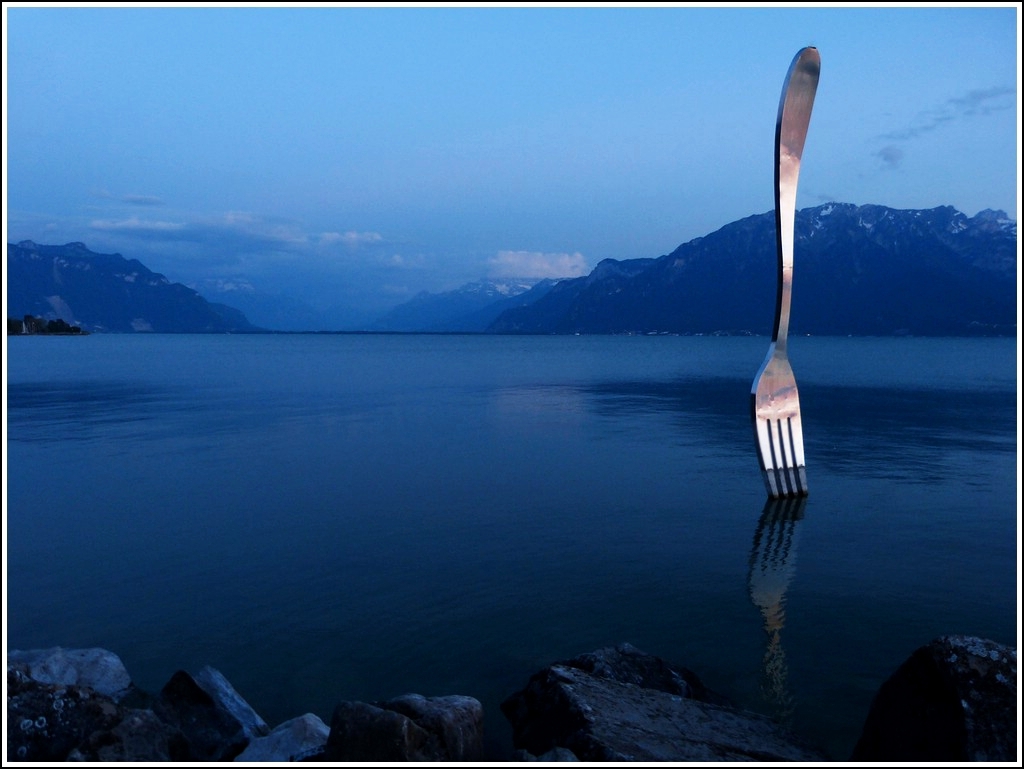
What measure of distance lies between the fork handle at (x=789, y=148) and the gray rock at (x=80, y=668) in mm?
10178

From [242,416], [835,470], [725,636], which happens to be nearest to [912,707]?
[725,636]

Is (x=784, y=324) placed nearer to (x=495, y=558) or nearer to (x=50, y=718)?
(x=495, y=558)

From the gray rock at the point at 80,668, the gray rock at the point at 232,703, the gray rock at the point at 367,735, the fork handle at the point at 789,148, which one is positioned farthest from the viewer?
the fork handle at the point at 789,148

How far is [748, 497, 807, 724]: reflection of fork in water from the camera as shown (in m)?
9.38

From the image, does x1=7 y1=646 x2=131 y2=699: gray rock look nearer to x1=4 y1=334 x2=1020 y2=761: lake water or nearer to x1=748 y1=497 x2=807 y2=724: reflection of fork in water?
x1=4 y1=334 x2=1020 y2=761: lake water

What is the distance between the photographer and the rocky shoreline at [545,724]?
6.69 m

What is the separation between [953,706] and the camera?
6.86 m

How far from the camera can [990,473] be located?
70.3 ft

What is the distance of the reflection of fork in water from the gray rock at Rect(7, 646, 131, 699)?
671 centimetres

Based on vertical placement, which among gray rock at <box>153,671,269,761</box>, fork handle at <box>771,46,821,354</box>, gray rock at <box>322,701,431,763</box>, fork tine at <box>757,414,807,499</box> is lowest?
gray rock at <box>153,671,269,761</box>

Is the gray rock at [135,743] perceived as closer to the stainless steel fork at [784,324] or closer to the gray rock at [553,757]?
the gray rock at [553,757]

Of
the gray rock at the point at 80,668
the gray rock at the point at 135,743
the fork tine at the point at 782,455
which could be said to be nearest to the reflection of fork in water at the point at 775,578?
the fork tine at the point at 782,455

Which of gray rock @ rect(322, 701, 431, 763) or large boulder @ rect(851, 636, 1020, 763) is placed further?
large boulder @ rect(851, 636, 1020, 763)

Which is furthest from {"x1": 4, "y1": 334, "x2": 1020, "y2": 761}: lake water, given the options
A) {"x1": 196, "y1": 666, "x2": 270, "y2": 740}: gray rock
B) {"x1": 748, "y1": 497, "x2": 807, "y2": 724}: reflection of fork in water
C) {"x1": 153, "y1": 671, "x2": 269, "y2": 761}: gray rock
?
{"x1": 153, "y1": 671, "x2": 269, "y2": 761}: gray rock
